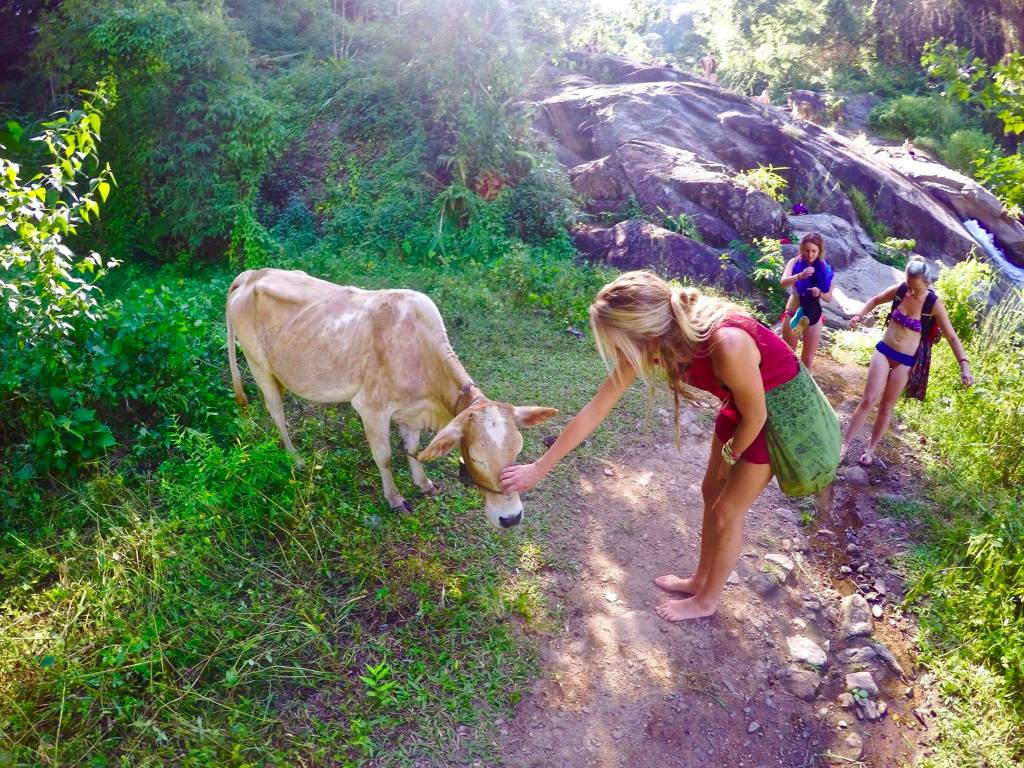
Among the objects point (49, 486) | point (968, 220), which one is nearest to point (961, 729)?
point (49, 486)

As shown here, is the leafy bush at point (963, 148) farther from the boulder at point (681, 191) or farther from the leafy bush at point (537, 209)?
the leafy bush at point (537, 209)

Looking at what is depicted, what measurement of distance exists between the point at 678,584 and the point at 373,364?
105 inches

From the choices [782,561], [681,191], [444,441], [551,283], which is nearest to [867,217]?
[681,191]

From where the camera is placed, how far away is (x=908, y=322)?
18.1 feet

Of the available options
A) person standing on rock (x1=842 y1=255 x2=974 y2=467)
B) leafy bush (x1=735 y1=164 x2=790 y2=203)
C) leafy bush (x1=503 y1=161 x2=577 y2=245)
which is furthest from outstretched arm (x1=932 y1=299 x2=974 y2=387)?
leafy bush (x1=735 y1=164 x2=790 y2=203)

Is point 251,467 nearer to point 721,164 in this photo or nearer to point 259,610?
point 259,610

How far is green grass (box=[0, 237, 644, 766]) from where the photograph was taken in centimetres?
314

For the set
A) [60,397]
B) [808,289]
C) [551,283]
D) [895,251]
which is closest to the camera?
[60,397]

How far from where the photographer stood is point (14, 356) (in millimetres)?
4770

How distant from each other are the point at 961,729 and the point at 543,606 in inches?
90.8

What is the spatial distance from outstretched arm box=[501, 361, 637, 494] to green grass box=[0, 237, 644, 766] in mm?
949

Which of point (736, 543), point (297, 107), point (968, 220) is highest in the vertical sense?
point (297, 107)

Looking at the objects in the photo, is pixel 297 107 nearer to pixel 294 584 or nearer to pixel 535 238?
pixel 535 238

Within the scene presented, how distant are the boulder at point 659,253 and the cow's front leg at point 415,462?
6.71 meters
